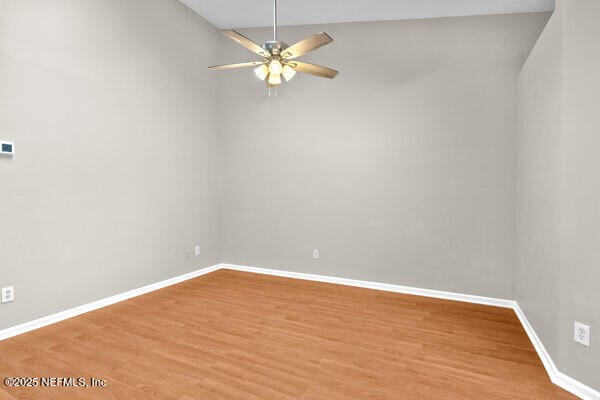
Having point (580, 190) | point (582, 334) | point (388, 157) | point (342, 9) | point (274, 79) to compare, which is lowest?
point (582, 334)

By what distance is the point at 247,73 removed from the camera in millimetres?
4789

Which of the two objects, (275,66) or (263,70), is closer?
(275,66)

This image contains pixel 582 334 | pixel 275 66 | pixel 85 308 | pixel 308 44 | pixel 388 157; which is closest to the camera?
pixel 582 334

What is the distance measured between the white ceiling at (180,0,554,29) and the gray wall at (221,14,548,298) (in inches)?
4.4

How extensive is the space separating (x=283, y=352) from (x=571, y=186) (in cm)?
221

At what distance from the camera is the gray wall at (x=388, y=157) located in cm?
365

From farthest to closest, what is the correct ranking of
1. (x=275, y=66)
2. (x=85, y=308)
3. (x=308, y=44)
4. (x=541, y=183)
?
(x=85, y=308)
(x=275, y=66)
(x=541, y=183)
(x=308, y=44)

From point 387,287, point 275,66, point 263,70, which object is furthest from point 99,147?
point 387,287

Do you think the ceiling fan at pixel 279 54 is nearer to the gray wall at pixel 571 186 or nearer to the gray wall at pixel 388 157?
the gray wall at pixel 388 157

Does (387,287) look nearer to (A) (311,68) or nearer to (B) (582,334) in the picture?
(B) (582,334)

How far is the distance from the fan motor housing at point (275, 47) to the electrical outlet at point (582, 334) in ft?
8.92

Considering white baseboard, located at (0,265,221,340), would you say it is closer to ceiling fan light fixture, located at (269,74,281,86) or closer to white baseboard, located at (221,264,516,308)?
white baseboard, located at (221,264,516,308)

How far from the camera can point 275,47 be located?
8.54ft

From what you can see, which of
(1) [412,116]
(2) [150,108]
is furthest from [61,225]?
(1) [412,116]
